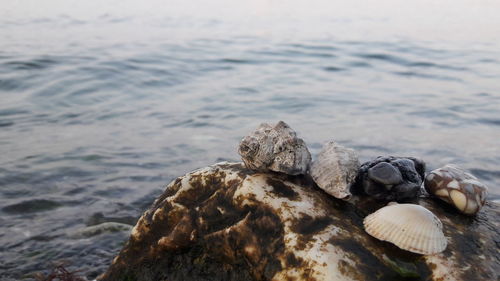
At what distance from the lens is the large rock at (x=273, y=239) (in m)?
2.89

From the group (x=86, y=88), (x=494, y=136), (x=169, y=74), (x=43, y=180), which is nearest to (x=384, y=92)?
(x=494, y=136)

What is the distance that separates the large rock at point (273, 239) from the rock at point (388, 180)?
0.29ft

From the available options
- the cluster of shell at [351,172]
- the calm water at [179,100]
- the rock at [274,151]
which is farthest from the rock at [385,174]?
the calm water at [179,100]

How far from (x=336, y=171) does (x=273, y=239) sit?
571 millimetres

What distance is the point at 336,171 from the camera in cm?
324

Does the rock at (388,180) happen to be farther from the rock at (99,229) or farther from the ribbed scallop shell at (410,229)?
the rock at (99,229)

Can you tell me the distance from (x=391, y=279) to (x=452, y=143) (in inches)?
225

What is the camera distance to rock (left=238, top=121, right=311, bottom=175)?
3316mm

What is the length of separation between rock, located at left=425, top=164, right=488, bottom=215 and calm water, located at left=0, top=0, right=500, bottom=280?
2.85 metres

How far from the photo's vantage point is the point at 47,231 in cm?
527

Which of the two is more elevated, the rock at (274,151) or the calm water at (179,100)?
the rock at (274,151)

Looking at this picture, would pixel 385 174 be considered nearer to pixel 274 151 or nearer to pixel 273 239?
pixel 274 151

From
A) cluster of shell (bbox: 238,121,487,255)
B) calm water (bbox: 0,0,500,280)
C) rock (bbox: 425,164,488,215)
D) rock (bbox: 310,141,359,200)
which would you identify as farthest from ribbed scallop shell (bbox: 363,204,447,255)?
calm water (bbox: 0,0,500,280)

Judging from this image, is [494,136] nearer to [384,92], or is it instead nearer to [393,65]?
[384,92]
